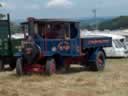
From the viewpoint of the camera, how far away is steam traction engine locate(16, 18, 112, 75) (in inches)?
772

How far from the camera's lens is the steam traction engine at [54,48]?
64.4 feet

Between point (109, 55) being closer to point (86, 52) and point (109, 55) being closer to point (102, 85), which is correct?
point (86, 52)

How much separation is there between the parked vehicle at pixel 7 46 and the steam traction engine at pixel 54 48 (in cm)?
253

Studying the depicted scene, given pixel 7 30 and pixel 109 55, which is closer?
pixel 7 30

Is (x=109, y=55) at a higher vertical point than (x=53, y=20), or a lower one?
lower

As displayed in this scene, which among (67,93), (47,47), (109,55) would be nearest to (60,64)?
(47,47)

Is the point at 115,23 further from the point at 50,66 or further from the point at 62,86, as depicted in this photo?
the point at 62,86

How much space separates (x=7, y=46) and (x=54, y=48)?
13.2 feet

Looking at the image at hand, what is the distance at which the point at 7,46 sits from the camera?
23125 millimetres

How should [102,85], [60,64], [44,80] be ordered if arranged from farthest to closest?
[60,64] < [44,80] < [102,85]

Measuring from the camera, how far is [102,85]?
16.0 meters

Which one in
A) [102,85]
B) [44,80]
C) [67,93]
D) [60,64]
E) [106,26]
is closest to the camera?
[67,93]

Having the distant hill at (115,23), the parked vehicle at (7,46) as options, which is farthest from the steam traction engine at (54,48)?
the distant hill at (115,23)

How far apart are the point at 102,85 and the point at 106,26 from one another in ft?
329
